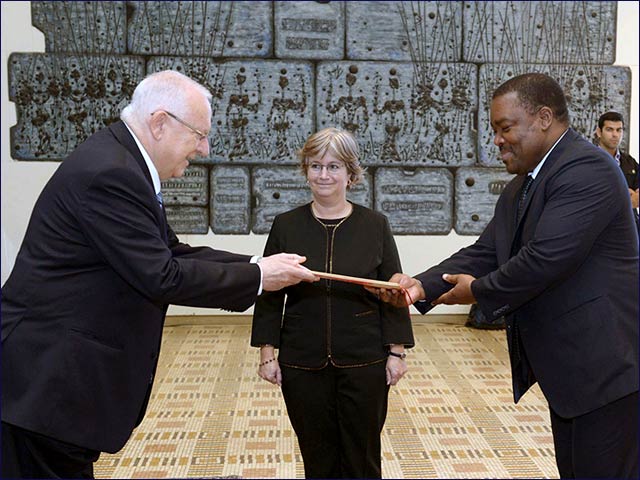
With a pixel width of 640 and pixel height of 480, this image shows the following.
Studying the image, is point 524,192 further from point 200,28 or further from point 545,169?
point 200,28

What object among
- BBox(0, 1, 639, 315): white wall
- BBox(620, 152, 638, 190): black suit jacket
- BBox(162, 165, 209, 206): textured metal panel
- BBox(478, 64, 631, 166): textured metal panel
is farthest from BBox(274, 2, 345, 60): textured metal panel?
BBox(620, 152, 638, 190): black suit jacket

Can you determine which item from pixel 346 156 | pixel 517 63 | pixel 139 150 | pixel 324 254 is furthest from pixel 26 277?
pixel 517 63

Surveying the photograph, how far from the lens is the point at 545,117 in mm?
→ 2762

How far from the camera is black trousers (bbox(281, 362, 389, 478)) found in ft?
10.2

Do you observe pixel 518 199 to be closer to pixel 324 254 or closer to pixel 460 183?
pixel 324 254

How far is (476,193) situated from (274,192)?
7.10ft

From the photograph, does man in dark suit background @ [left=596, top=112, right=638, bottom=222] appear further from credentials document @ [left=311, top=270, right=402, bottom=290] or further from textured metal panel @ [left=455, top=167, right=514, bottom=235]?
credentials document @ [left=311, top=270, right=402, bottom=290]

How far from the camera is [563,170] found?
264 cm

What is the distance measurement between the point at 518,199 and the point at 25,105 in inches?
240

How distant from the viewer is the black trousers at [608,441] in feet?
8.46

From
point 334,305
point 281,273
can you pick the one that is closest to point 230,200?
point 334,305

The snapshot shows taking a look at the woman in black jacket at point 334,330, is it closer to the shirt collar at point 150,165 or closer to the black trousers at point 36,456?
the shirt collar at point 150,165

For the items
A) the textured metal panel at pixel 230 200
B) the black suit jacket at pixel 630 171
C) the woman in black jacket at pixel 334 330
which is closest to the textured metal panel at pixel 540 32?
the black suit jacket at pixel 630 171

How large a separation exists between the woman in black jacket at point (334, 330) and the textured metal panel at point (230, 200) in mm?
4487
